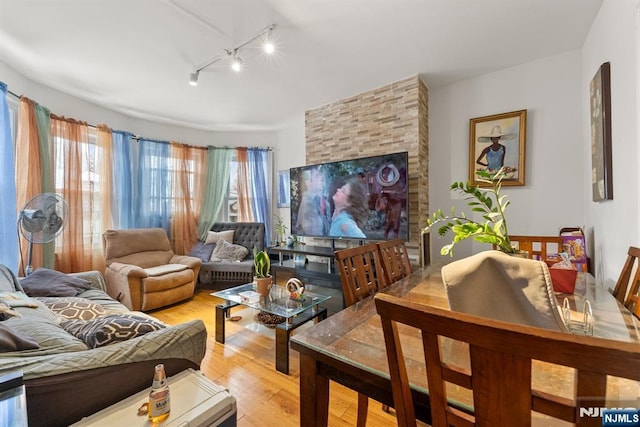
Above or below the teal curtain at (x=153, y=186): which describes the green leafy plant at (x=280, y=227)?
below

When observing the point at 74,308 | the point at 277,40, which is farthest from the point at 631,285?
the point at 74,308

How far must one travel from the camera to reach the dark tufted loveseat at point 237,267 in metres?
3.76

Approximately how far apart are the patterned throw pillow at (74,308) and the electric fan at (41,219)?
651 mm

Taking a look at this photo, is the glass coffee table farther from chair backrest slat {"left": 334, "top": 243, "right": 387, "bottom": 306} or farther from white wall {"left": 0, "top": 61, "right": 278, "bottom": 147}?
white wall {"left": 0, "top": 61, "right": 278, "bottom": 147}

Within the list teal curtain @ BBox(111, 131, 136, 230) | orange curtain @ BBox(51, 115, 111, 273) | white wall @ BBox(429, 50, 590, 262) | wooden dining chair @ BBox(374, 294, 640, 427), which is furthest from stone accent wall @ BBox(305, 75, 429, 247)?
orange curtain @ BBox(51, 115, 111, 273)

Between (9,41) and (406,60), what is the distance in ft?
11.7

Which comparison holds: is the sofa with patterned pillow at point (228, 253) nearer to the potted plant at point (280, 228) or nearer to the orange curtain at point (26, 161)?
the potted plant at point (280, 228)

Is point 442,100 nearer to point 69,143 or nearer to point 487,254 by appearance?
point 487,254

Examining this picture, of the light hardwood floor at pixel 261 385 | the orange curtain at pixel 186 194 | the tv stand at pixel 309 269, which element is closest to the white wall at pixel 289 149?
the tv stand at pixel 309 269

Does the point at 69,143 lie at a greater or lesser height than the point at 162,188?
greater

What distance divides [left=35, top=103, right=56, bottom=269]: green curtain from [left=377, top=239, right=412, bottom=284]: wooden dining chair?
364 centimetres

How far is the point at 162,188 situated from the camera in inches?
165

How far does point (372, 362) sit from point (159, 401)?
720 mm

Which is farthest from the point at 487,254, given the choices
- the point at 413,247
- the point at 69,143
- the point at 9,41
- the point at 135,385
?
the point at 69,143
